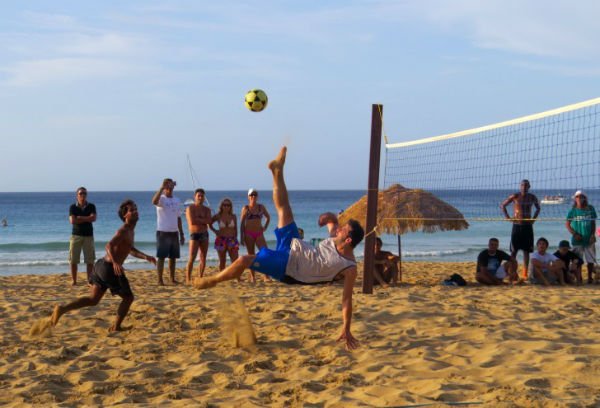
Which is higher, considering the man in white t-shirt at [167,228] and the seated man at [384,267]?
the man in white t-shirt at [167,228]

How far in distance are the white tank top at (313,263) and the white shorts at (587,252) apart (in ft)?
19.3

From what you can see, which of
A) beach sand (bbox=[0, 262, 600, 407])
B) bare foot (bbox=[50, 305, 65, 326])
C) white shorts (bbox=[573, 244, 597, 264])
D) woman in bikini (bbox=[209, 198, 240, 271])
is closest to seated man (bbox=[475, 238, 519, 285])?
white shorts (bbox=[573, 244, 597, 264])

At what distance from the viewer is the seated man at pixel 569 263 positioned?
33.6 feet

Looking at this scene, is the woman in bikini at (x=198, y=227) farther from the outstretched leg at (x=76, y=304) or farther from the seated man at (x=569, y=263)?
the seated man at (x=569, y=263)

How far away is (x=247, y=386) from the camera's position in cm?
475

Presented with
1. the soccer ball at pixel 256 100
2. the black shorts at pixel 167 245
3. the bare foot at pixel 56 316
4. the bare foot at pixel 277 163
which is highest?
the soccer ball at pixel 256 100

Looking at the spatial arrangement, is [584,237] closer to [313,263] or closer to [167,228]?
[167,228]

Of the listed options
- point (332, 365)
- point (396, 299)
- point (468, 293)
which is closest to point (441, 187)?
point (468, 293)

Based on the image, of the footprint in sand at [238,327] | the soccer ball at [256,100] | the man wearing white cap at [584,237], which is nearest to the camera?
the footprint in sand at [238,327]

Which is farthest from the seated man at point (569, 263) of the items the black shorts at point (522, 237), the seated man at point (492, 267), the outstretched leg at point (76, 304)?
the outstretched leg at point (76, 304)

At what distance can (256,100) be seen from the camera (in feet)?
29.2

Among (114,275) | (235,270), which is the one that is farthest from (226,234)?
(235,270)

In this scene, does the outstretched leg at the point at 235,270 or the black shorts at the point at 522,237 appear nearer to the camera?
the outstretched leg at the point at 235,270

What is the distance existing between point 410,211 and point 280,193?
5.01 meters
